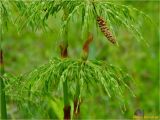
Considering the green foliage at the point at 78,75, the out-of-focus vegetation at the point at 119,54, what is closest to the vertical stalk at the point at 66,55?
the green foliage at the point at 78,75

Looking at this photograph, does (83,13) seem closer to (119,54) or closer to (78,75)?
(78,75)

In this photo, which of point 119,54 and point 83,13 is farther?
point 119,54

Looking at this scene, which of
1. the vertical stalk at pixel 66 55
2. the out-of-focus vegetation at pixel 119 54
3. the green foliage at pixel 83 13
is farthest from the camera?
the out-of-focus vegetation at pixel 119 54

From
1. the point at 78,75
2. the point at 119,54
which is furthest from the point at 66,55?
the point at 119,54

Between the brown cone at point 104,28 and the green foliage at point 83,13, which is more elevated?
the green foliage at point 83,13

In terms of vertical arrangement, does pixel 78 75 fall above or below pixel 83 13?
below

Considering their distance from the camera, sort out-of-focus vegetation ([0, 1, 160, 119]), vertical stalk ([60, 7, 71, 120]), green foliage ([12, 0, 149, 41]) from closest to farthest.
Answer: green foliage ([12, 0, 149, 41])
vertical stalk ([60, 7, 71, 120])
out-of-focus vegetation ([0, 1, 160, 119])

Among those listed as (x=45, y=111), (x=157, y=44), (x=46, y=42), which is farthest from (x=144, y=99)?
(x=45, y=111)

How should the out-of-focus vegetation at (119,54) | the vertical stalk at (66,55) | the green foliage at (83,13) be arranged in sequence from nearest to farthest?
the green foliage at (83,13), the vertical stalk at (66,55), the out-of-focus vegetation at (119,54)

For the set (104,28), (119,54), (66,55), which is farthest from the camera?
(119,54)

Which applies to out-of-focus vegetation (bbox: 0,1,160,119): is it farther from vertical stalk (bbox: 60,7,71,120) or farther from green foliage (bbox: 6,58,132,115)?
green foliage (bbox: 6,58,132,115)

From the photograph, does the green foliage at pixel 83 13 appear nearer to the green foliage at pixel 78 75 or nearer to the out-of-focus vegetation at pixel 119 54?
the green foliage at pixel 78 75

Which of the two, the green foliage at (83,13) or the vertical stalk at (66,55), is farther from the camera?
the vertical stalk at (66,55)

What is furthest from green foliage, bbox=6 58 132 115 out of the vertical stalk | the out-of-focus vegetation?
the out-of-focus vegetation
